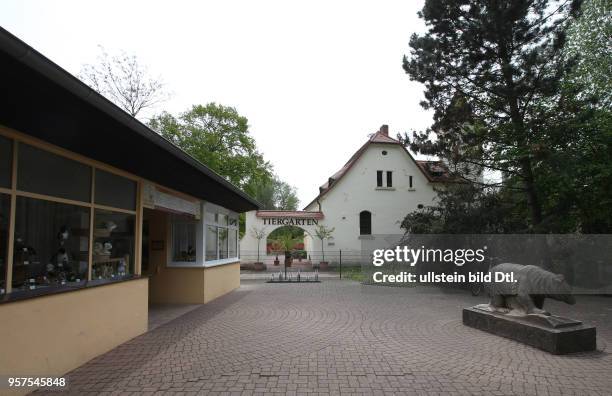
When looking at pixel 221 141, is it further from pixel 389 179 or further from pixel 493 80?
pixel 493 80

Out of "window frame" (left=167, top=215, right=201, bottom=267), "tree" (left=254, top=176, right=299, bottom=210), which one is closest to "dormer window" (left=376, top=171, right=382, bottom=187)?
"window frame" (left=167, top=215, right=201, bottom=267)

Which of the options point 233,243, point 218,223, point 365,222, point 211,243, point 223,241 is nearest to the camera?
point 211,243

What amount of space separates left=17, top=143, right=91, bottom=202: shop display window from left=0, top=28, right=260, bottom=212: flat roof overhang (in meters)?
0.21

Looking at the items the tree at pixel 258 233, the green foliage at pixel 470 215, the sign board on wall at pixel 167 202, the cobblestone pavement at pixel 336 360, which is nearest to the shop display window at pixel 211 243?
the sign board on wall at pixel 167 202

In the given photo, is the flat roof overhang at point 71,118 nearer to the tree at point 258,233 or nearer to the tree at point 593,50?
the tree at point 593,50

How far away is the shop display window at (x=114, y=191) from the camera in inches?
246

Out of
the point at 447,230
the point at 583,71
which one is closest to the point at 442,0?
the point at 583,71

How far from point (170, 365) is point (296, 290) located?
30.5 feet

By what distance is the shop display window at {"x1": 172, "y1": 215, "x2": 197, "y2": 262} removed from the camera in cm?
1109

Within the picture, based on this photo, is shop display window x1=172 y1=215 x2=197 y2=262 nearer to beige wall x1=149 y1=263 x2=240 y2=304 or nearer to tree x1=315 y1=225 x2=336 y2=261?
beige wall x1=149 y1=263 x2=240 y2=304

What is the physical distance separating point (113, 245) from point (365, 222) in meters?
21.8

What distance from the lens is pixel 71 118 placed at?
4.41 m

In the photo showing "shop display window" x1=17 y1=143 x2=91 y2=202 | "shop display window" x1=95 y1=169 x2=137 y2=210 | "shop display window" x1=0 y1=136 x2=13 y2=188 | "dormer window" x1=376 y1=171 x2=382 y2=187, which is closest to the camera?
"shop display window" x1=0 y1=136 x2=13 y2=188

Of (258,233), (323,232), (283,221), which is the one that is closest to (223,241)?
(258,233)
